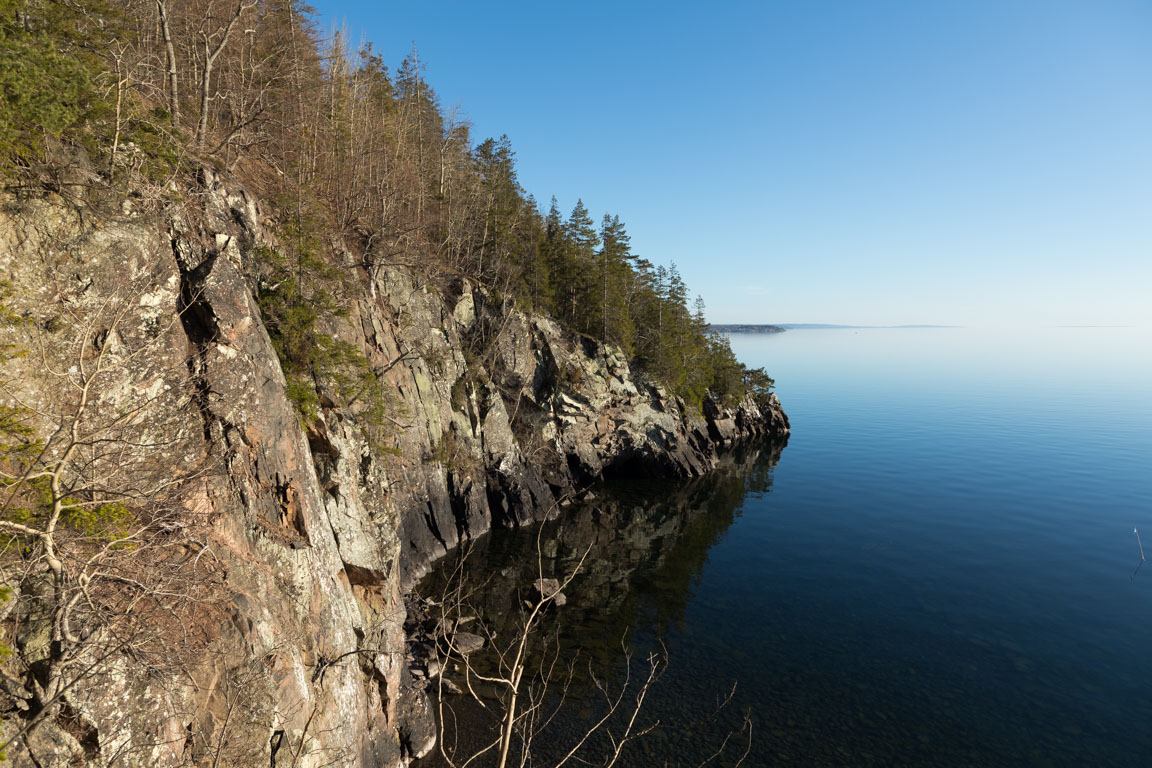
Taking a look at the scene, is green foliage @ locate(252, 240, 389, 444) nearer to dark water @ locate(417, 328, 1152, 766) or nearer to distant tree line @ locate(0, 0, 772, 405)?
distant tree line @ locate(0, 0, 772, 405)

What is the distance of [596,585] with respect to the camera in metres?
28.7

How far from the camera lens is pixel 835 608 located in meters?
25.8

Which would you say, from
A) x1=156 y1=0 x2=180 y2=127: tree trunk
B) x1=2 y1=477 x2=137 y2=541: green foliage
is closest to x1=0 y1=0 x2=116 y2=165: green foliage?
x1=156 y1=0 x2=180 y2=127: tree trunk

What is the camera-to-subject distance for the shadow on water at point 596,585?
60.3 ft

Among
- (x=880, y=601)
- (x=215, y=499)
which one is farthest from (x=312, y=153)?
(x=880, y=601)

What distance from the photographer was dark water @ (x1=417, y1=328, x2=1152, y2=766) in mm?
17844

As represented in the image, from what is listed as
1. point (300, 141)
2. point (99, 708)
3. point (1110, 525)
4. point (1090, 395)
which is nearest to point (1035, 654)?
point (1110, 525)

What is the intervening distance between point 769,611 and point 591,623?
29.0ft

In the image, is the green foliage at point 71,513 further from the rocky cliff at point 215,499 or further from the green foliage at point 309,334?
the green foliage at point 309,334

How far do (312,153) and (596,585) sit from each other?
3018 centimetres

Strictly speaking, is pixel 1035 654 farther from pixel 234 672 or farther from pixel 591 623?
pixel 234 672

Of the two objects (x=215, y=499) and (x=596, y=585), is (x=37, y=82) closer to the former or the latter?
(x=215, y=499)

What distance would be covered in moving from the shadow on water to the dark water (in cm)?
16

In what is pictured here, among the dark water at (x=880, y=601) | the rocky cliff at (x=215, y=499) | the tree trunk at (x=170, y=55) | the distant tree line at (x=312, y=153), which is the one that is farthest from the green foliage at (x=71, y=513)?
the dark water at (x=880, y=601)
